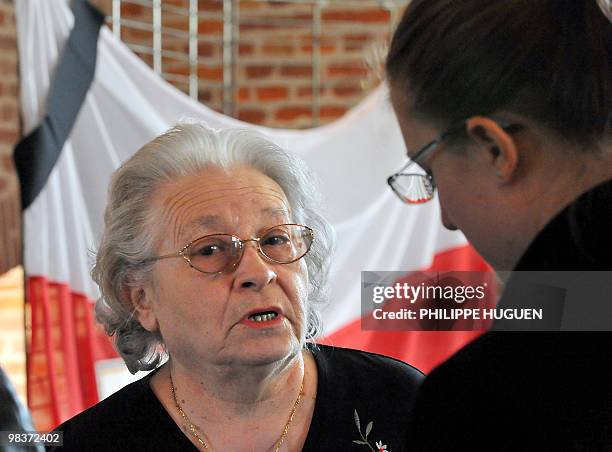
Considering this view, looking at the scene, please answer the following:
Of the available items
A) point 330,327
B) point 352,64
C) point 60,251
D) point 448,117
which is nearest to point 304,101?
point 352,64

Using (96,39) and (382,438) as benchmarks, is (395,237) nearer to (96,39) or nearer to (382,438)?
(96,39)

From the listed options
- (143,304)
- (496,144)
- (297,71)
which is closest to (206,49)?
(297,71)

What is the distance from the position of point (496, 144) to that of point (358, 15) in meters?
2.79

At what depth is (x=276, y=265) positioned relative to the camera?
1434mm

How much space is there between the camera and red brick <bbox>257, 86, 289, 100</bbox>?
3.49 metres

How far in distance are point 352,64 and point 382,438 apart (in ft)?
7.38

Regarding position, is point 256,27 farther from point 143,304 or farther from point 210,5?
point 143,304

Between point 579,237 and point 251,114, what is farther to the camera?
point 251,114

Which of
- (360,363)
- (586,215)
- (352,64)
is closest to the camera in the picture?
(586,215)

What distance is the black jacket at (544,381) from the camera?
69 centimetres

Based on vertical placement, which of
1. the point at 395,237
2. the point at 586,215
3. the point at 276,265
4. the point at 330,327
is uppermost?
the point at 586,215

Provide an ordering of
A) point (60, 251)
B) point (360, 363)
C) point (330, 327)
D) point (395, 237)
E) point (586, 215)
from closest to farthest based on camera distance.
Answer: point (586, 215), point (360, 363), point (60, 251), point (330, 327), point (395, 237)

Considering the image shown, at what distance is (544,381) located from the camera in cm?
70

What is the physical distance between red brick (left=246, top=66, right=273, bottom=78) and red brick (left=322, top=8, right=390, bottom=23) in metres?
0.29
